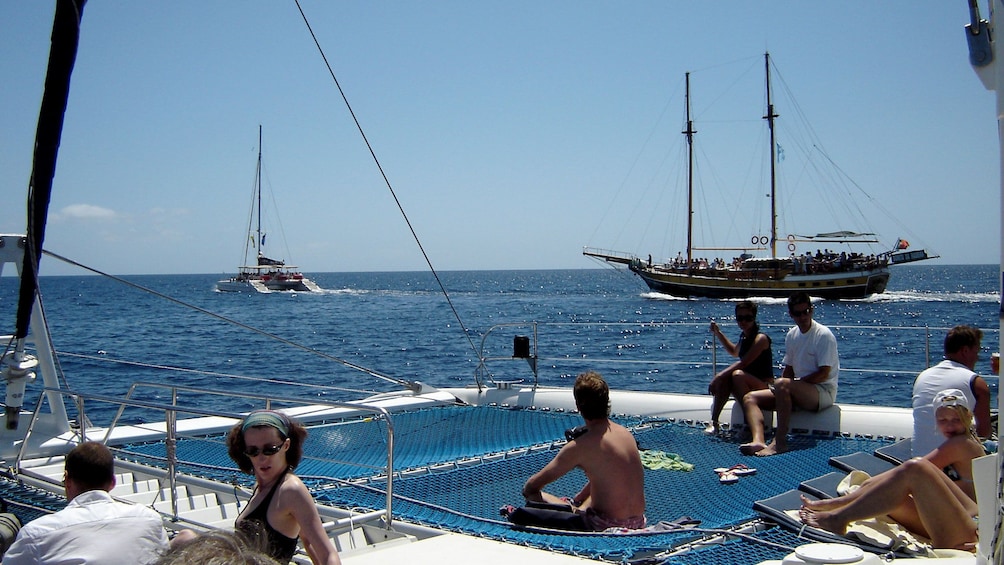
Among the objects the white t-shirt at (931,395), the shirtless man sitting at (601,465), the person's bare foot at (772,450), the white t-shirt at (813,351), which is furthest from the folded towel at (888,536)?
the white t-shirt at (813,351)

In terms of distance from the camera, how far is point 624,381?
25.0m

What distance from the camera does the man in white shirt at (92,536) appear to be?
327 cm

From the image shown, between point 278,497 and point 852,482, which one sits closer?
point 278,497

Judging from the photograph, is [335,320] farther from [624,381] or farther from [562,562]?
[562,562]

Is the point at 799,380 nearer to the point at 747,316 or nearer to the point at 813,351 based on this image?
the point at 813,351

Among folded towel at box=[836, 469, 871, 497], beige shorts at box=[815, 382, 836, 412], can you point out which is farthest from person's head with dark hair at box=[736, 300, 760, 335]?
folded towel at box=[836, 469, 871, 497]

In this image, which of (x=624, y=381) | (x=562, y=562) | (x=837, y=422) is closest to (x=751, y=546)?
(x=562, y=562)

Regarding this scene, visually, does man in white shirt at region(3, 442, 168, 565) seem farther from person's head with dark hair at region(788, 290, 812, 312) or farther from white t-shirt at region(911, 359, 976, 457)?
person's head with dark hair at region(788, 290, 812, 312)

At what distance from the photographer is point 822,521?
441cm

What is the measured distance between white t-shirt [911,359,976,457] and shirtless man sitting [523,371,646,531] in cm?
165

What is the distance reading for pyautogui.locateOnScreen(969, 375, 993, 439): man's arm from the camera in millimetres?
5273

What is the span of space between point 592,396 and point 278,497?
5.83ft

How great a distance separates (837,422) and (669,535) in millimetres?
3405

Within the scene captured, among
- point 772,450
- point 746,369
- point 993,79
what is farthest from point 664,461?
point 993,79
